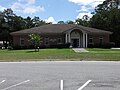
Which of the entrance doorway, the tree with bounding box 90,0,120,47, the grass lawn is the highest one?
the tree with bounding box 90,0,120,47

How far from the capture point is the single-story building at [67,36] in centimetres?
7362

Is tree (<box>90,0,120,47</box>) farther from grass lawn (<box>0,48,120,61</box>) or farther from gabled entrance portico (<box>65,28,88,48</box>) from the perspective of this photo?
grass lawn (<box>0,48,120,61</box>)

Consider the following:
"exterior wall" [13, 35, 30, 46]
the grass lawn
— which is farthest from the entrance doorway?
the grass lawn

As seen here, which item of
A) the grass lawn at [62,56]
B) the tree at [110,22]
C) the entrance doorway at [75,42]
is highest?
the tree at [110,22]

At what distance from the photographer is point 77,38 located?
75250 millimetres

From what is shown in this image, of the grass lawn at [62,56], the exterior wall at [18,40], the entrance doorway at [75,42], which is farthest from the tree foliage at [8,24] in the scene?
the grass lawn at [62,56]

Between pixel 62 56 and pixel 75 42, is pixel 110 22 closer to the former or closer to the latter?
pixel 75 42

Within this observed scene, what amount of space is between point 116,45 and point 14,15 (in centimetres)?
3375

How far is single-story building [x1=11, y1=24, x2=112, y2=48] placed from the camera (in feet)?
242

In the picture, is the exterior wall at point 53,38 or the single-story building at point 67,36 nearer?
the single-story building at point 67,36


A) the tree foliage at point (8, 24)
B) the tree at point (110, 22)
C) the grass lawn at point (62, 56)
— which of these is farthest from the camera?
the tree foliage at point (8, 24)

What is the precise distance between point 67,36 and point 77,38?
2632 millimetres

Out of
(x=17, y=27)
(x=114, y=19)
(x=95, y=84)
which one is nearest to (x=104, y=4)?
(x=114, y=19)

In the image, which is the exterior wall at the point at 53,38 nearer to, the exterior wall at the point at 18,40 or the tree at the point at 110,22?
the exterior wall at the point at 18,40
